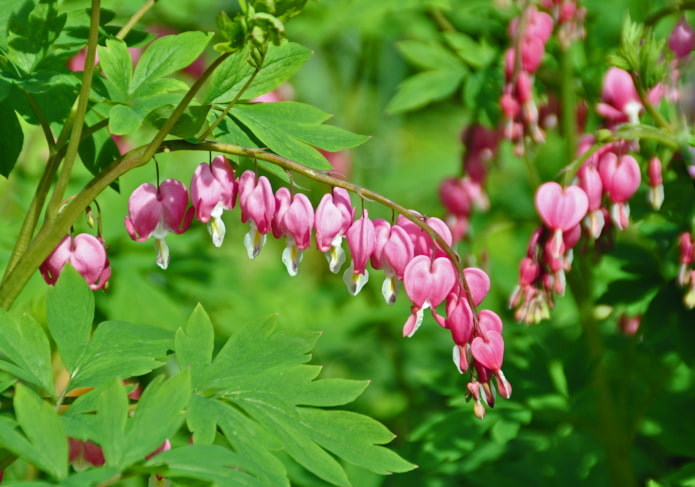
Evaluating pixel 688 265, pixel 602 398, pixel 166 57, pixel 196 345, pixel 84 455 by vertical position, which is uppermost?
pixel 166 57

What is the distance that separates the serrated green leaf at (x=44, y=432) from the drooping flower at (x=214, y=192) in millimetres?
371

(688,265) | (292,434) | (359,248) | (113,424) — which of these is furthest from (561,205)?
(113,424)

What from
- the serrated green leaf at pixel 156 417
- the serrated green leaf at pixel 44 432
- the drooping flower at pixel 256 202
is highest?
the drooping flower at pixel 256 202

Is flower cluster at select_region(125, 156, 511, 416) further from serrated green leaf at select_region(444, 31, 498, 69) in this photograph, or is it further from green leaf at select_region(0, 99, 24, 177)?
serrated green leaf at select_region(444, 31, 498, 69)

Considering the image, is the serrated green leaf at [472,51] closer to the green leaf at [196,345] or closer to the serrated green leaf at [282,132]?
the serrated green leaf at [282,132]

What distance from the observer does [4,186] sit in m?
3.27

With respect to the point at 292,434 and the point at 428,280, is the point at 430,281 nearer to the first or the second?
the point at 428,280

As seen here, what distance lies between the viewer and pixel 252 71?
1321 mm

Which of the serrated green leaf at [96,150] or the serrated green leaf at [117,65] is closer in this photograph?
the serrated green leaf at [117,65]

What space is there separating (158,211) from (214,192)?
10 cm

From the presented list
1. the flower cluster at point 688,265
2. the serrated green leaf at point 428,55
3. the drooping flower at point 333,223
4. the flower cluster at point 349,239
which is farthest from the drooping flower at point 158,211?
the serrated green leaf at point 428,55

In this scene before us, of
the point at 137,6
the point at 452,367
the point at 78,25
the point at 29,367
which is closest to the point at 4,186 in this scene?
the point at 137,6

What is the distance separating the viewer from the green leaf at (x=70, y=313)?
1.29 meters

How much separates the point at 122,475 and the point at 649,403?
1471 mm
